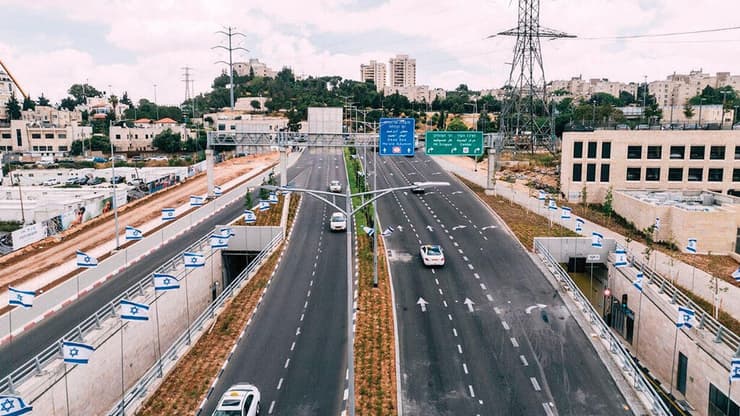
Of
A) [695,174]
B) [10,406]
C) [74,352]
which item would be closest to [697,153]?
[695,174]

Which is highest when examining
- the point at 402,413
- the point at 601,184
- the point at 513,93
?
the point at 513,93

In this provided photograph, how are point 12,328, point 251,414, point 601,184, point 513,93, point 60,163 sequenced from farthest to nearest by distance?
point 60,163, point 513,93, point 601,184, point 12,328, point 251,414

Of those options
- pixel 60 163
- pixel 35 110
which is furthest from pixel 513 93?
pixel 35 110

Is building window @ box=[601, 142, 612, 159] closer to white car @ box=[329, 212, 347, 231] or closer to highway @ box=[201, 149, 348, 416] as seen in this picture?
white car @ box=[329, 212, 347, 231]

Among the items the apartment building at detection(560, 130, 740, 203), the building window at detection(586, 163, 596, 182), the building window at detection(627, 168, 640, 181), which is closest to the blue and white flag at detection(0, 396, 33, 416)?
the apartment building at detection(560, 130, 740, 203)

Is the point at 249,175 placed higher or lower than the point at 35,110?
lower

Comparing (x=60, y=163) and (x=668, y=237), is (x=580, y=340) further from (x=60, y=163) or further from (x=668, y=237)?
(x=60, y=163)

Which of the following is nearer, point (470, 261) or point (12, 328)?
point (12, 328)
